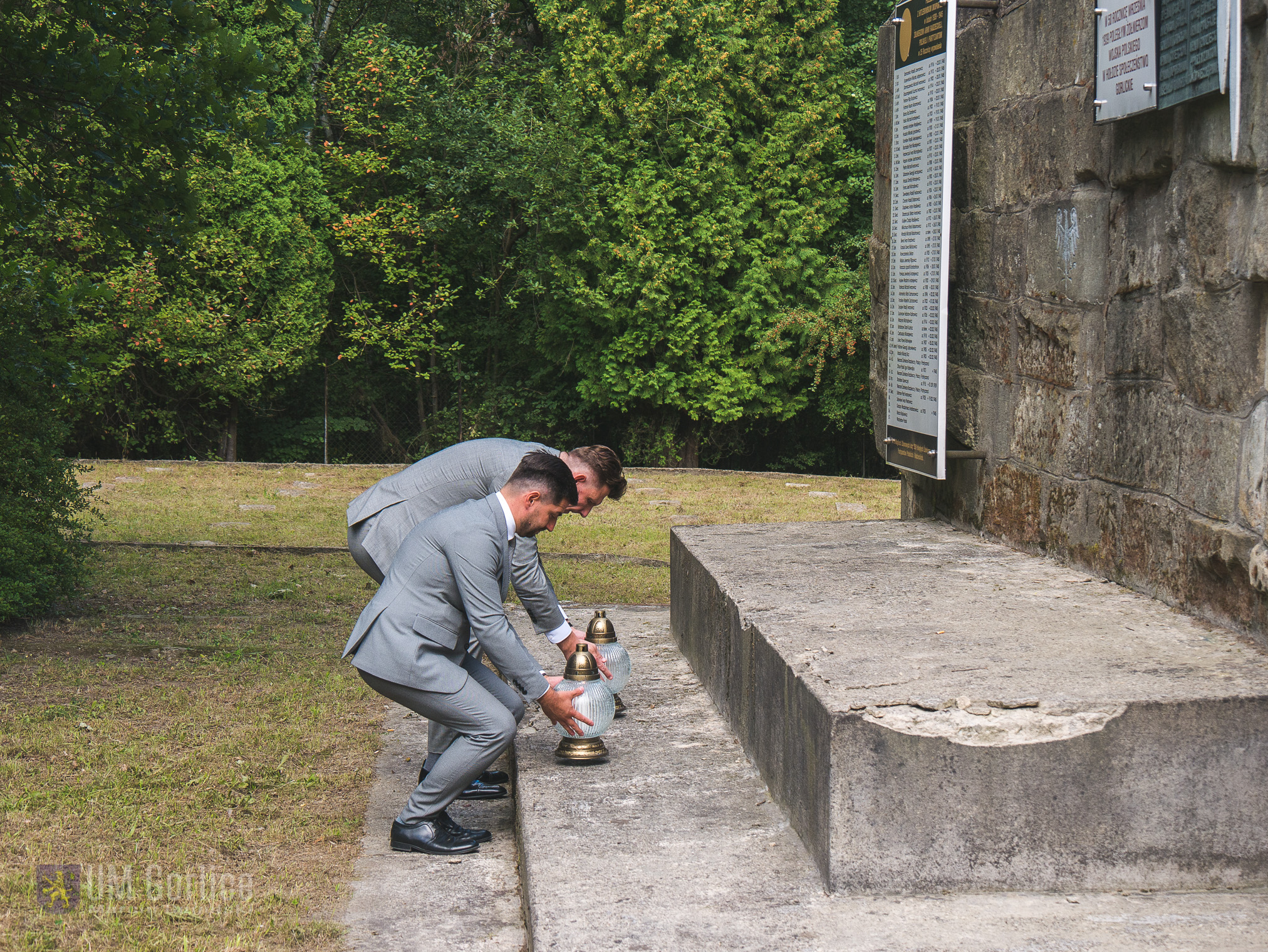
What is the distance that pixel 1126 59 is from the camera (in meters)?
4.37

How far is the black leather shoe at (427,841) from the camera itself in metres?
3.92

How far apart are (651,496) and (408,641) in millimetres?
11124

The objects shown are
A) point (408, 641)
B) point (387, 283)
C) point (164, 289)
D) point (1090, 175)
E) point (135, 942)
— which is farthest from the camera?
point (387, 283)

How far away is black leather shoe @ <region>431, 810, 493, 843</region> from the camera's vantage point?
3.97m

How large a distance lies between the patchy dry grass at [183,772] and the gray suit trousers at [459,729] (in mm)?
398

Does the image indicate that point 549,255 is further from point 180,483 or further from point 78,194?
point 78,194

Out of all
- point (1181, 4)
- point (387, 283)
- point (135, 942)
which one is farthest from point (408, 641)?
point (387, 283)

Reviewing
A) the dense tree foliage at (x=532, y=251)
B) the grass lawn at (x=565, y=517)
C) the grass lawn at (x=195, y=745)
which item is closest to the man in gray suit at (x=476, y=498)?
the grass lawn at (x=195, y=745)

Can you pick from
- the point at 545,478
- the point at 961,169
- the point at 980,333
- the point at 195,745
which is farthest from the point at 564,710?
the point at 961,169

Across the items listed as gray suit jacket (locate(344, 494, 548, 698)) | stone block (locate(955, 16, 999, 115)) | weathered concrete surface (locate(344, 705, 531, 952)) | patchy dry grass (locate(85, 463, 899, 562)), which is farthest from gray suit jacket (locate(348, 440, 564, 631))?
patchy dry grass (locate(85, 463, 899, 562))

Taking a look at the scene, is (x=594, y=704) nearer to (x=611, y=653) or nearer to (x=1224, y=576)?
(x=611, y=653)

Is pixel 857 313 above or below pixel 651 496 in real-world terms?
above

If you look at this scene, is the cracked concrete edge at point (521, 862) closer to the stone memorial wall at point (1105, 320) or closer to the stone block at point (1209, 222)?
the stone memorial wall at point (1105, 320)

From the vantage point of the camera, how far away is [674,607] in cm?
634
